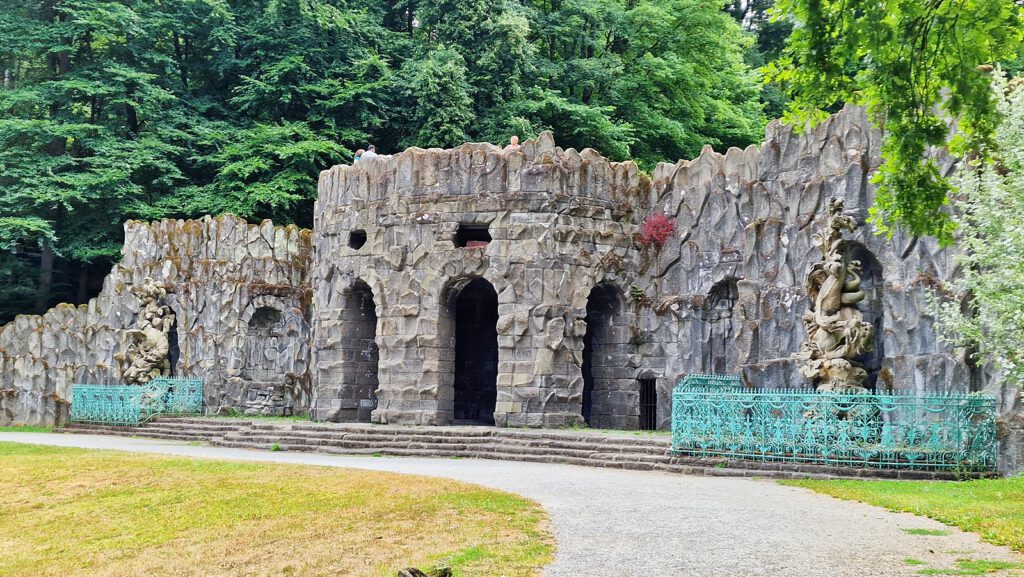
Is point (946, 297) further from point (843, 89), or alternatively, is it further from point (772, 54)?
point (772, 54)

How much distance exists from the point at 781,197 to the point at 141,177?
25.0m

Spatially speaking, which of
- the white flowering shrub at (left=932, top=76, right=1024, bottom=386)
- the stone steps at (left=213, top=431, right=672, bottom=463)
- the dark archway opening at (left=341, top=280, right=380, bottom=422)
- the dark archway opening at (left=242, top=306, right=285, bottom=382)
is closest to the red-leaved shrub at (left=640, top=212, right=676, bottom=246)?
the stone steps at (left=213, top=431, right=672, bottom=463)

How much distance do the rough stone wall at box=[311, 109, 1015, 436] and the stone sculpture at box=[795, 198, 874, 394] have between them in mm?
3138

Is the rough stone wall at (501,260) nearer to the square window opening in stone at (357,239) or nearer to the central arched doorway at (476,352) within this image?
the square window opening in stone at (357,239)

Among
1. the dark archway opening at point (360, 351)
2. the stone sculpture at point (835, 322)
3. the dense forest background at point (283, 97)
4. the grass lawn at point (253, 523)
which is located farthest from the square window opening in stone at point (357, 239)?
the stone sculpture at point (835, 322)

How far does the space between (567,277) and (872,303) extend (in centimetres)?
740

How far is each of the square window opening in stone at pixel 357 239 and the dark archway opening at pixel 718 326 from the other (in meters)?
8.92

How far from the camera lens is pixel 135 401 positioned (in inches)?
1163

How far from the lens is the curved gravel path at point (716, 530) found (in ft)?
32.5

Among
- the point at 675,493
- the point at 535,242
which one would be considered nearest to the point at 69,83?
the point at 535,242

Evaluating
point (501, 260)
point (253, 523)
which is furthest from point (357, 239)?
point (253, 523)

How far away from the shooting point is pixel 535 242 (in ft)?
84.5

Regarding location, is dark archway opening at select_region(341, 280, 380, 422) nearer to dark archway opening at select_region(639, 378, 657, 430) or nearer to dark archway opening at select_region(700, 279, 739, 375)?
dark archway opening at select_region(639, 378, 657, 430)

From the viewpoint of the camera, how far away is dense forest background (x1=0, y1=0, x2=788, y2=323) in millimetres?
36906
